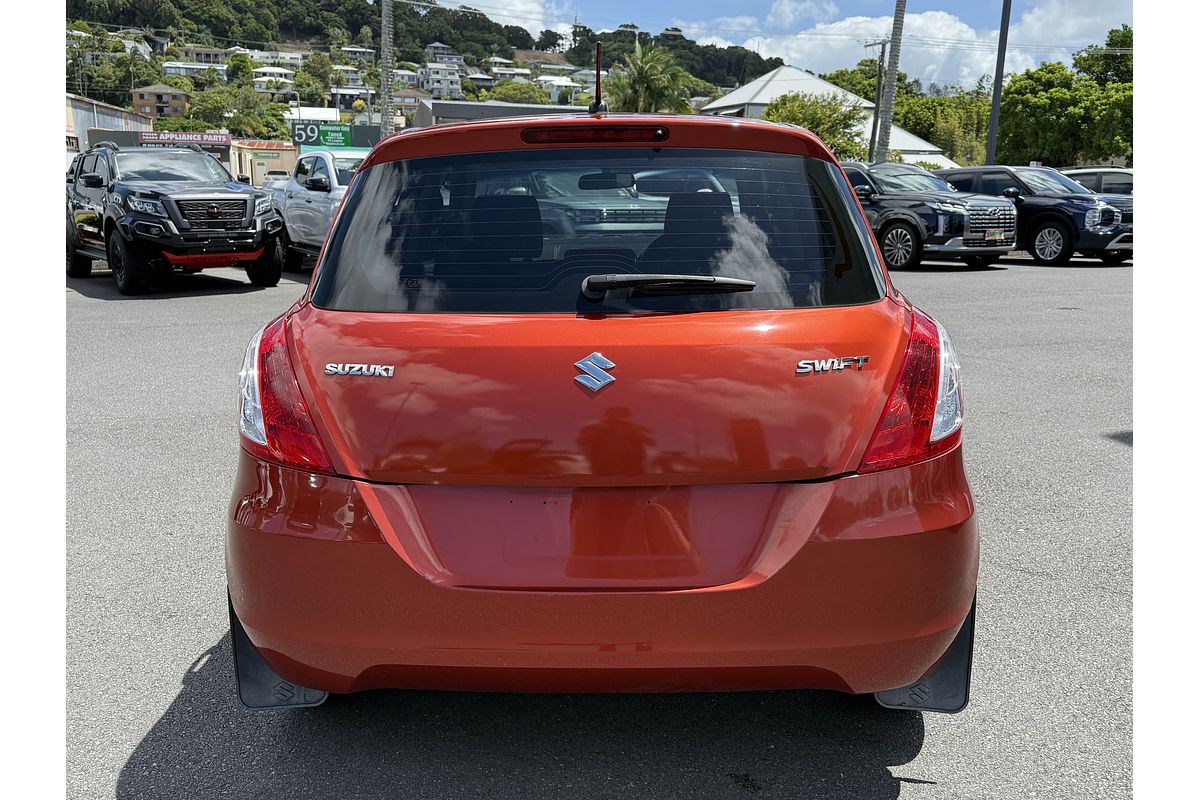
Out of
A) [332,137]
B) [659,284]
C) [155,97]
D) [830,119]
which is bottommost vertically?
[659,284]

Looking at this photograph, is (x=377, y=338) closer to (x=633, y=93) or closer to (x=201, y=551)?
(x=201, y=551)

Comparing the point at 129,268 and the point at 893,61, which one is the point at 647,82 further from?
the point at 129,268

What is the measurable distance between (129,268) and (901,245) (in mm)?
11860

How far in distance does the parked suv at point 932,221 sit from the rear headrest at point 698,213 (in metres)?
15.1

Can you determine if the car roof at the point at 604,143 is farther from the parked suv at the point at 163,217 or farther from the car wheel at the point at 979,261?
the car wheel at the point at 979,261

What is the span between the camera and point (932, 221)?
17.3m

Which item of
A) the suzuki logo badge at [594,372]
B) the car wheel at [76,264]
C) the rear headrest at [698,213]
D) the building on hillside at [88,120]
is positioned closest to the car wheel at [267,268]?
the car wheel at [76,264]

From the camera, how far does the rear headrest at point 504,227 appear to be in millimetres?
2656

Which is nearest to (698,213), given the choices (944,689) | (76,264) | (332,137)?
(944,689)

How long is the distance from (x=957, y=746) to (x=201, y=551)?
303 cm

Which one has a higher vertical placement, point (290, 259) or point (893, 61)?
point (893, 61)

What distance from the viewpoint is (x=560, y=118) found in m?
2.81

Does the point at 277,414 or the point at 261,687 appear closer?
the point at 277,414

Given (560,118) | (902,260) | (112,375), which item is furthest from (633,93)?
(560,118)
